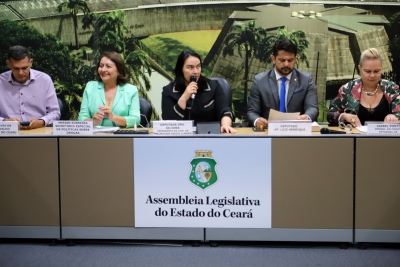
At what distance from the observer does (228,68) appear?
16.8 ft

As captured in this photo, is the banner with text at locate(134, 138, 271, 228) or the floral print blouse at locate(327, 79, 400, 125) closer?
the banner with text at locate(134, 138, 271, 228)

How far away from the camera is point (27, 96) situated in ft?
13.1

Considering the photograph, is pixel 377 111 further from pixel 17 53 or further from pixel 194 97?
pixel 17 53

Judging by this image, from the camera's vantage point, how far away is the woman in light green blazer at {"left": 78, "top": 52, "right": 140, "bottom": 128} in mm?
3727

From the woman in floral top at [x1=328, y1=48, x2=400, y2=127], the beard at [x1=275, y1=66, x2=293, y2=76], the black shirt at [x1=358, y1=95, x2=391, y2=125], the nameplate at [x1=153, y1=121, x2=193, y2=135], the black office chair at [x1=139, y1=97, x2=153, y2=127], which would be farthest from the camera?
the black office chair at [x1=139, y1=97, x2=153, y2=127]

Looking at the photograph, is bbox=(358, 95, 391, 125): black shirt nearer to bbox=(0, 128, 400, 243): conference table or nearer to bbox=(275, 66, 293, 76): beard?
bbox=(275, 66, 293, 76): beard

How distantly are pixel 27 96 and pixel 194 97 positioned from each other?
1.36m

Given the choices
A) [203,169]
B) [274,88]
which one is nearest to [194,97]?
[274,88]

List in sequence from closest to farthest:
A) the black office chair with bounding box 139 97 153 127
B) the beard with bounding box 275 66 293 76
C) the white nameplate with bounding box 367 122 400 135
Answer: the white nameplate with bounding box 367 122 400 135 → the beard with bounding box 275 66 293 76 → the black office chair with bounding box 139 97 153 127

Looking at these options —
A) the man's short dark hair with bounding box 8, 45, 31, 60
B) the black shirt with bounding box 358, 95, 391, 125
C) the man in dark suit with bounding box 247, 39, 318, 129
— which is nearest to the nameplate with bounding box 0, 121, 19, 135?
the man's short dark hair with bounding box 8, 45, 31, 60

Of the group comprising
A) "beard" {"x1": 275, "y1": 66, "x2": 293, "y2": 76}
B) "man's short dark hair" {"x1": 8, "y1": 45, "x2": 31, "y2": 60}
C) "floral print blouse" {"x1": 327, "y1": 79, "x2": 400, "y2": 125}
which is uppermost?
"man's short dark hair" {"x1": 8, "y1": 45, "x2": 31, "y2": 60}

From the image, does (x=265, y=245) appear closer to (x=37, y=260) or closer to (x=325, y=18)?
(x=37, y=260)

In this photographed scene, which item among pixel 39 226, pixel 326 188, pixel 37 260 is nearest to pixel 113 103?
pixel 39 226

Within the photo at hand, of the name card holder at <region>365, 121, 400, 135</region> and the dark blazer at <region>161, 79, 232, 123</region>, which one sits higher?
the dark blazer at <region>161, 79, 232, 123</region>
